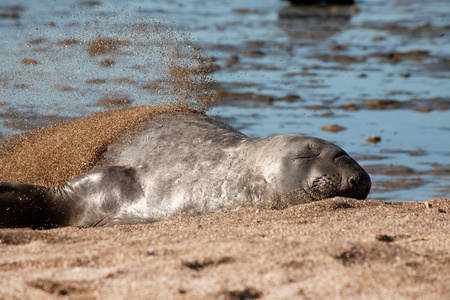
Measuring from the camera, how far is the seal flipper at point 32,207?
14.6 ft

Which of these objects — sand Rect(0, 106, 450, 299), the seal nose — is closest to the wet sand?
sand Rect(0, 106, 450, 299)

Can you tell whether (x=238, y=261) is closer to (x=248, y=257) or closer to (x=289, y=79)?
(x=248, y=257)

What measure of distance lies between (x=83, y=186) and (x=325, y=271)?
2.58 meters

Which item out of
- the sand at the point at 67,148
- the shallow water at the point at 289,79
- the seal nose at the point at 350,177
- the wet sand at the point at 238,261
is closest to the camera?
the wet sand at the point at 238,261

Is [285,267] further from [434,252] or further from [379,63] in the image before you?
[379,63]

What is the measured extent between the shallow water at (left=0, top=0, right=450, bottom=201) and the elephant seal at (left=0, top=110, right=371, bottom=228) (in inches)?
54.3

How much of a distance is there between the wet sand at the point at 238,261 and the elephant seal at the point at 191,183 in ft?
1.90

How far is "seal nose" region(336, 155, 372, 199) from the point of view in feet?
14.4

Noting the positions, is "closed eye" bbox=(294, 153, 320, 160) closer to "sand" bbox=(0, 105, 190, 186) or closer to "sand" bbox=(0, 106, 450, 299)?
"sand" bbox=(0, 106, 450, 299)

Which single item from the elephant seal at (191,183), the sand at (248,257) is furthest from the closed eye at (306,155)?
the sand at (248,257)

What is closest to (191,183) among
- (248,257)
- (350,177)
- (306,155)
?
(306,155)

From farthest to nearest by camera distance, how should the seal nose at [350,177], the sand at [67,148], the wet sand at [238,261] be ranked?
the sand at [67,148] < the seal nose at [350,177] < the wet sand at [238,261]

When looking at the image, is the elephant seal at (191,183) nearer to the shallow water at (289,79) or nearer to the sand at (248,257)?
the sand at (248,257)

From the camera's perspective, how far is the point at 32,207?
14.9ft
